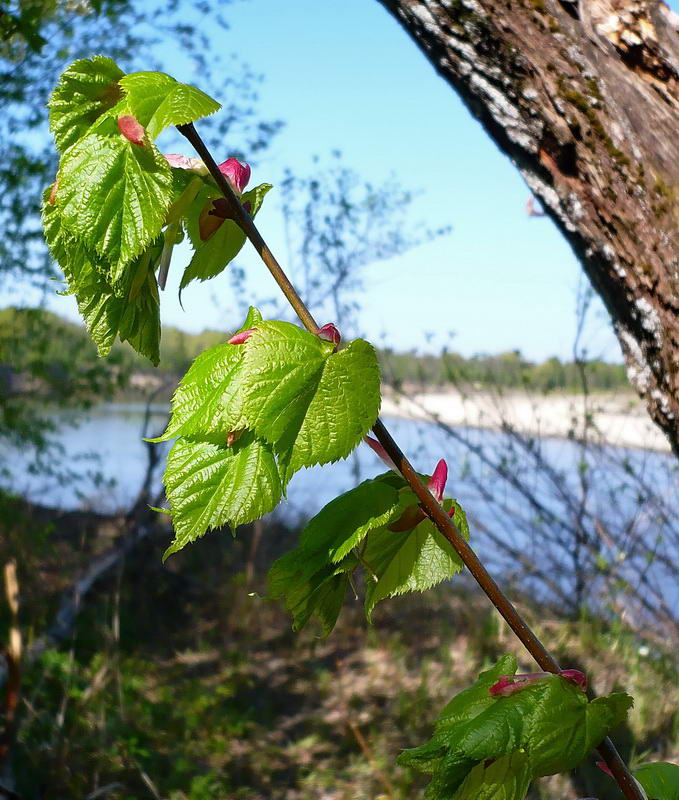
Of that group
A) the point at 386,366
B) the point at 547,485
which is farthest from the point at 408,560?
the point at 386,366

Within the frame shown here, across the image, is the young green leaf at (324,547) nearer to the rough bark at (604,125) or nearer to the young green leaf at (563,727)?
the young green leaf at (563,727)

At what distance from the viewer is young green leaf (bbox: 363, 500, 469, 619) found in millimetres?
555

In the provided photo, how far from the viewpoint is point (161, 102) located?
0.44 meters

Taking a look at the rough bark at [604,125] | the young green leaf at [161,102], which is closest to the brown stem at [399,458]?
the young green leaf at [161,102]

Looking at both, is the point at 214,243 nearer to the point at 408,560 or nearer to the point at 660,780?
the point at 408,560

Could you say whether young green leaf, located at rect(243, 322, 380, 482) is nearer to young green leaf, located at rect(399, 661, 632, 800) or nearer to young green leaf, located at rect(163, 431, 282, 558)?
young green leaf, located at rect(163, 431, 282, 558)

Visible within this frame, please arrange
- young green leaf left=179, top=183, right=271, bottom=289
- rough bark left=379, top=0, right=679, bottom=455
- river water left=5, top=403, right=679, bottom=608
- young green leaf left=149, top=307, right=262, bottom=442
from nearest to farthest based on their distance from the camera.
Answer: young green leaf left=149, top=307, right=262, bottom=442
young green leaf left=179, top=183, right=271, bottom=289
rough bark left=379, top=0, right=679, bottom=455
river water left=5, top=403, right=679, bottom=608

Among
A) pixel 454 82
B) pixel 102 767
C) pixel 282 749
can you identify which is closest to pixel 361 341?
pixel 454 82

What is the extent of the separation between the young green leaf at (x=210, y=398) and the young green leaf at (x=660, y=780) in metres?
0.47

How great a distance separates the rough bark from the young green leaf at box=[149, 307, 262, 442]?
2.30ft

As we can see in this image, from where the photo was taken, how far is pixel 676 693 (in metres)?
3.65

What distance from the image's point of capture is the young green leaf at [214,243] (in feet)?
1.74

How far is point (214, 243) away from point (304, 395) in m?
0.18

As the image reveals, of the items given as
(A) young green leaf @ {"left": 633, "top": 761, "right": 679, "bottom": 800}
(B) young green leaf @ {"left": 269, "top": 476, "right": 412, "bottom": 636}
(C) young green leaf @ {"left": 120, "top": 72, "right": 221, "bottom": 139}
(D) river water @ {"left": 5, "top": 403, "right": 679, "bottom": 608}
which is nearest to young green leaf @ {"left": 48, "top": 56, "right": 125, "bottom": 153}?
(C) young green leaf @ {"left": 120, "top": 72, "right": 221, "bottom": 139}
